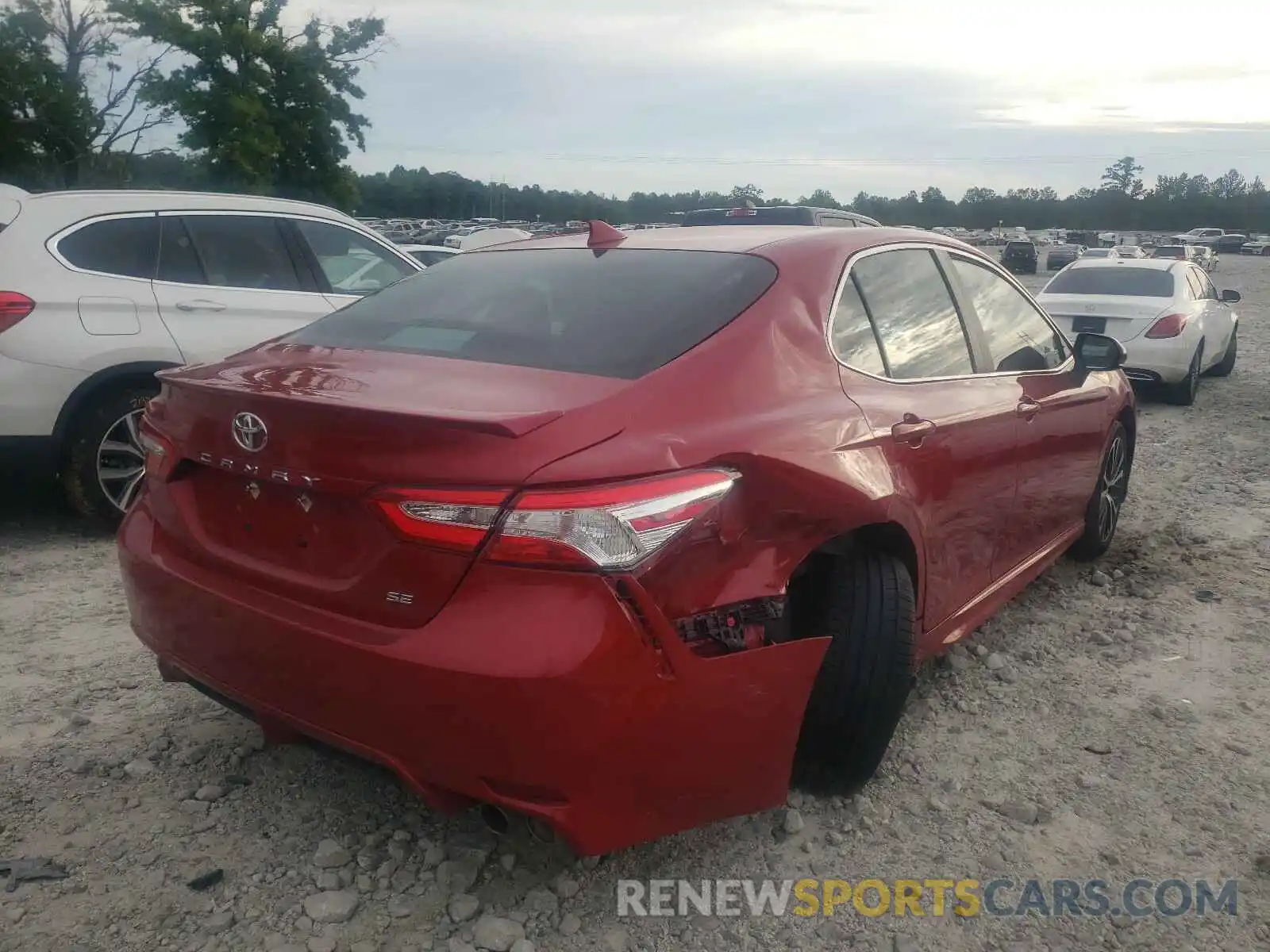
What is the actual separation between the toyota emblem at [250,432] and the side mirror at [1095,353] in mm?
3249

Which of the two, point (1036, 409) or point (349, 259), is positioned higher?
point (349, 259)

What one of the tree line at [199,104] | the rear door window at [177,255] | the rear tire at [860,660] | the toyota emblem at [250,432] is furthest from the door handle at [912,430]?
the tree line at [199,104]

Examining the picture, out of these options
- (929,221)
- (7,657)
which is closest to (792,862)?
(7,657)

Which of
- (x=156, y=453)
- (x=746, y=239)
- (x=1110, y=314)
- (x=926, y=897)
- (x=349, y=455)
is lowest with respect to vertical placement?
(x=926, y=897)

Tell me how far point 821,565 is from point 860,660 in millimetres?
262

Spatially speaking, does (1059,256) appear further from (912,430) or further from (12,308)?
(912,430)

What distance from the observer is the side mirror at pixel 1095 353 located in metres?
4.25

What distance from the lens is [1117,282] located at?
10867mm

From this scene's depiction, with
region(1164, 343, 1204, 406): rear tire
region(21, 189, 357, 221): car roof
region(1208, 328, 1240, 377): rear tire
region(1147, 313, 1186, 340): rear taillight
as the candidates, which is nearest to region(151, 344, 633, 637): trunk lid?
region(21, 189, 357, 221): car roof

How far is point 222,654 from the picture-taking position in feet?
7.97

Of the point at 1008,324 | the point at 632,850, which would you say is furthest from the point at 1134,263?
the point at 632,850

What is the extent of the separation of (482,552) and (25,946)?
131 centimetres

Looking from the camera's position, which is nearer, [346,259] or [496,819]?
[496,819]

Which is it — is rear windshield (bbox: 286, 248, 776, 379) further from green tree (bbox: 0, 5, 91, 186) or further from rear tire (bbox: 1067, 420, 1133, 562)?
green tree (bbox: 0, 5, 91, 186)
